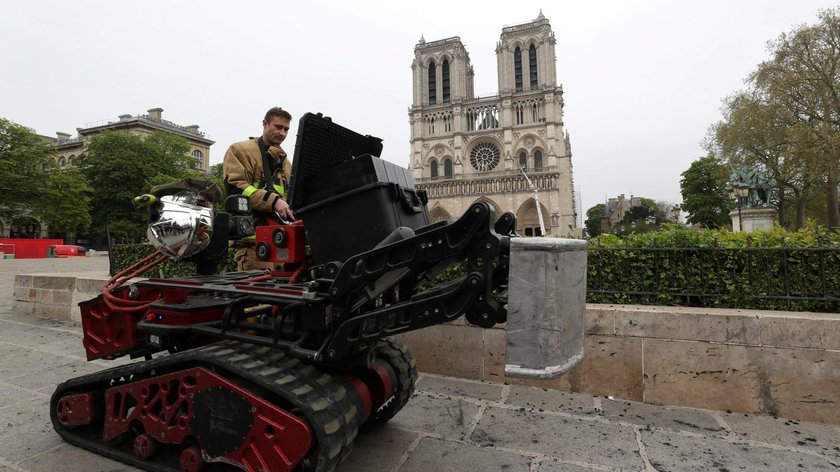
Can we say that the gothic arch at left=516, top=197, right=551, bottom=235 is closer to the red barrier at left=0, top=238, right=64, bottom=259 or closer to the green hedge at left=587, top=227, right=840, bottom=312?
the red barrier at left=0, top=238, right=64, bottom=259

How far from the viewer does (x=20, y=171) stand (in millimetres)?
32094

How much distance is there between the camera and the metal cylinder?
63.4 inches

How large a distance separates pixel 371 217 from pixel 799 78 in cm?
3126

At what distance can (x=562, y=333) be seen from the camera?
165 centimetres

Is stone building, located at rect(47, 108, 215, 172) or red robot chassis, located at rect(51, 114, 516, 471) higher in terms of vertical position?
stone building, located at rect(47, 108, 215, 172)

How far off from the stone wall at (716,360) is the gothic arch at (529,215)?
58.2 m

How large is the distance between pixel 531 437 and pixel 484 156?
65915 millimetres

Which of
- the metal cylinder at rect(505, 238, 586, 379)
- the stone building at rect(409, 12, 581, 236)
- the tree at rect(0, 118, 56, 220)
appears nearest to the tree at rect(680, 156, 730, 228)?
the stone building at rect(409, 12, 581, 236)

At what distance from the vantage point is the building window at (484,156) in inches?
2589

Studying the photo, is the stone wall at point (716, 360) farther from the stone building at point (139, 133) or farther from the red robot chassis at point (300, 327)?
the stone building at point (139, 133)

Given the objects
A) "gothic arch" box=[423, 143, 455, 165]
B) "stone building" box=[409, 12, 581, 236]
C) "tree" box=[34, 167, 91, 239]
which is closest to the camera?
"tree" box=[34, 167, 91, 239]

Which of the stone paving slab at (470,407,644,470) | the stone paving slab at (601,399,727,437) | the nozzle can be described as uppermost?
the nozzle

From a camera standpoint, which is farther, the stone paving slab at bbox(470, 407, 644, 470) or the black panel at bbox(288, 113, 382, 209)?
the stone paving slab at bbox(470, 407, 644, 470)

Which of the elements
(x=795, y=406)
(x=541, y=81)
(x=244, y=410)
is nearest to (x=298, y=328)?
(x=244, y=410)
